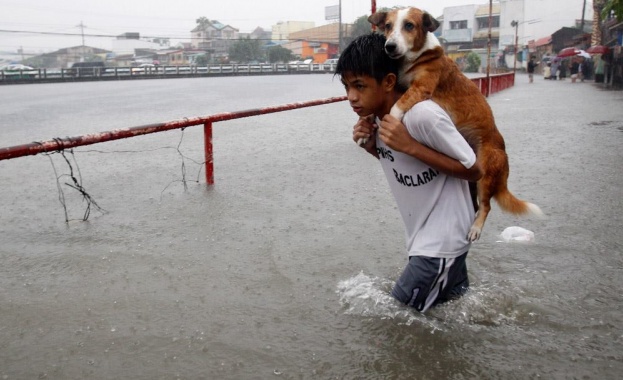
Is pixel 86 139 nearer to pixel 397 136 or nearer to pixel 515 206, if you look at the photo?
pixel 397 136

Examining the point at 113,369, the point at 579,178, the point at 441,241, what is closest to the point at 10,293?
the point at 113,369

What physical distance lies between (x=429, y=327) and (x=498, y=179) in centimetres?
109

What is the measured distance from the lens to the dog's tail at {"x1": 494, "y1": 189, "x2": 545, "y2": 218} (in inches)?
138

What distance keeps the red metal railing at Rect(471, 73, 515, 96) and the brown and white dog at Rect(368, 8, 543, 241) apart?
50.7ft

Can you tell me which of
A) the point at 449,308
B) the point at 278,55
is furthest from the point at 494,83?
the point at 278,55

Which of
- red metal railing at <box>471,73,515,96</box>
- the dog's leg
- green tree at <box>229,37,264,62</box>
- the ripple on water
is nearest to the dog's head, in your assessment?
the dog's leg

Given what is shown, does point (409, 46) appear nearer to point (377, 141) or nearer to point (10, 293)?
point (377, 141)

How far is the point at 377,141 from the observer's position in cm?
→ 281

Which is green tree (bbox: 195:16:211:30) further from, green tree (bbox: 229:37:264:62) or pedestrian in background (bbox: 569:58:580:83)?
pedestrian in background (bbox: 569:58:580:83)

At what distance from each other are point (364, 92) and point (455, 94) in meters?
0.95

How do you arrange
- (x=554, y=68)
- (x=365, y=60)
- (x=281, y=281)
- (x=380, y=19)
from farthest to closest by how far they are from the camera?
(x=554, y=68) < (x=281, y=281) < (x=380, y=19) < (x=365, y=60)

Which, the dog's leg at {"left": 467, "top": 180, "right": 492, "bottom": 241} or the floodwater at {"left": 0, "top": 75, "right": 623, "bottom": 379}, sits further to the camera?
the dog's leg at {"left": 467, "top": 180, "right": 492, "bottom": 241}

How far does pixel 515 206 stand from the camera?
3.53 m

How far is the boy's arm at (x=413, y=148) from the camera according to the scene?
7.86 ft
